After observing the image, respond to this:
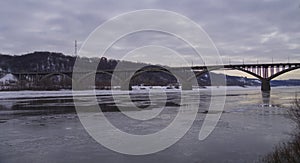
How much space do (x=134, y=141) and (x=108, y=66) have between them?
417ft

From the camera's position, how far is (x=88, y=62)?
5394 inches

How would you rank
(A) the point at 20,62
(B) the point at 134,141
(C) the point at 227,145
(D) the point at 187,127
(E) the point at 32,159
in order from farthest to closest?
(A) the point at 20,62
(D) the point at 187,127
(B) the point at 134,141
(C) the point at 227,145
(E) the point at 32,159

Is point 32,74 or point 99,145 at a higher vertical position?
point 32,74

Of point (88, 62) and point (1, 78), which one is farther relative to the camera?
point (88, 62)

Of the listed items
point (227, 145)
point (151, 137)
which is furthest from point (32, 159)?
point (227, 145)

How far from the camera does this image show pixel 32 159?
9.09 meters

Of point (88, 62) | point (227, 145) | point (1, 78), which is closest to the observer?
point (227, 145)

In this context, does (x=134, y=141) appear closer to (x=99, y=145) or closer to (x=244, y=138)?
(x=99, y=145)

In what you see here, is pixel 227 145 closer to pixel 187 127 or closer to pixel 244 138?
pixel 244 138

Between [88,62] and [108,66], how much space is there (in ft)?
30.7

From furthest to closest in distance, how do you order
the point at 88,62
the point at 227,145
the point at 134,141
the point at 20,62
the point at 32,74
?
the point at 20,62, the point at 88,62, the point at 32,74, the point at 134,141, the point at 227,145

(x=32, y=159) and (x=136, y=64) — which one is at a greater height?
(x=136, y=64)

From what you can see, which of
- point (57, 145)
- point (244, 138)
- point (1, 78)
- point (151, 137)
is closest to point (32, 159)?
point (57, 145)

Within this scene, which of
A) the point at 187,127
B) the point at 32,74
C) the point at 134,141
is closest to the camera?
the point at 134,141
